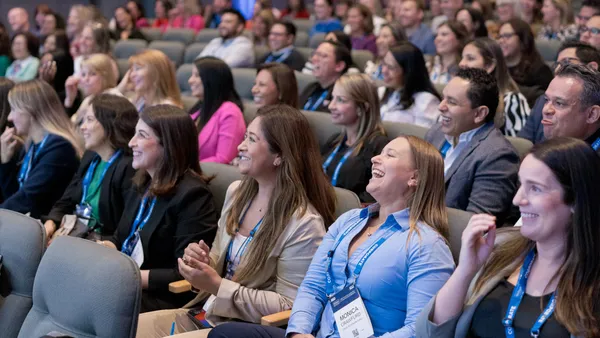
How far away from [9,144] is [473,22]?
375 cm

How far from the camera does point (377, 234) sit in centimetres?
239

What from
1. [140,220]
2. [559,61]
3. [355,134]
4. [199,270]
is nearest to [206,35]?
[355,134]

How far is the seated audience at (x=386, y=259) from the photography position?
2.24 metres

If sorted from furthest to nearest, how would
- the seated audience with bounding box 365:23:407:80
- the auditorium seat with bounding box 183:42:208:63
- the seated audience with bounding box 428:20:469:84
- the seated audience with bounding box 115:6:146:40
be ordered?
the seated audience with bounding box 115:6:146:40 < the auditorium seat with bounding box 183:42:208:63 < the seated audience with bounding box 365:23:407:80 < the seated audience with bounding box 428:20:469:84

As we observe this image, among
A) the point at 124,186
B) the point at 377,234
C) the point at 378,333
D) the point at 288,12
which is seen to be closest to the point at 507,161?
the point at 377,234

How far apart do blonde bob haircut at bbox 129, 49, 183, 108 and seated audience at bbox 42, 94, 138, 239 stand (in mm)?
1145

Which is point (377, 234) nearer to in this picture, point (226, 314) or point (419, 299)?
Result: point (419, 299)

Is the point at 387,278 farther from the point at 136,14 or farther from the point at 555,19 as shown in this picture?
the point at 136,14

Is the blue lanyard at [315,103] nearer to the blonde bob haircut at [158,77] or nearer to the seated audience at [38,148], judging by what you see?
the blonde bob haircut at [158,77]

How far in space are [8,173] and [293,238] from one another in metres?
2.21

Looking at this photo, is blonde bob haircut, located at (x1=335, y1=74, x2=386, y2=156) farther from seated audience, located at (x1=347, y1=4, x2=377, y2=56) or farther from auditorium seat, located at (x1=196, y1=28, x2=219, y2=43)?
auditorium seat, located at (x1=196, y1=28, x2=219, y2=43)

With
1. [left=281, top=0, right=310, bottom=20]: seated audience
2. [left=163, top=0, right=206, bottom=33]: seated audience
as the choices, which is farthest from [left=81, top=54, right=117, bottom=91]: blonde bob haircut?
[left=281, top=0, right=310, bottom=20]: seated audience

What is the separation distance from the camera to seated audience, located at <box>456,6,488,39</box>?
6137 millimetres

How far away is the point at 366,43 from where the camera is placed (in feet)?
24.2
